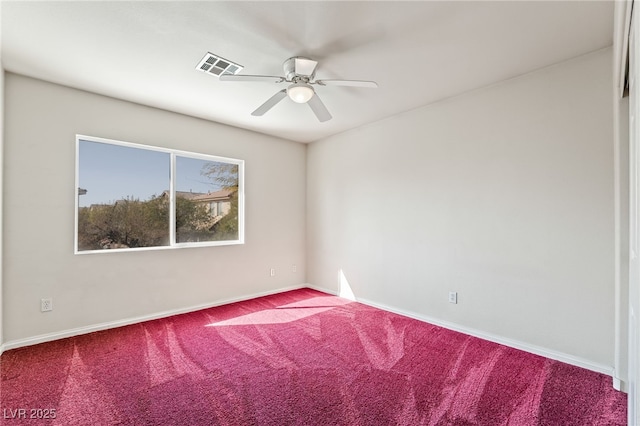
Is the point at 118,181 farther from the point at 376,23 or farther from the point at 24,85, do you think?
the point at 376,23

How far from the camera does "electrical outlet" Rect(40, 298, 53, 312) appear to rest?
9.46ft

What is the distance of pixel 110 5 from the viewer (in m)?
1.90

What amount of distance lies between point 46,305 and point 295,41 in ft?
11.3

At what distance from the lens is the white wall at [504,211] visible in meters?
2.43

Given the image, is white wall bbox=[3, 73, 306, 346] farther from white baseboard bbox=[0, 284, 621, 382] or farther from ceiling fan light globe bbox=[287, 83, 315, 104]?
ceiling fan light globe bbox=[287, 83, 315, 104]

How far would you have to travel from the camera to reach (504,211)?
291 cm

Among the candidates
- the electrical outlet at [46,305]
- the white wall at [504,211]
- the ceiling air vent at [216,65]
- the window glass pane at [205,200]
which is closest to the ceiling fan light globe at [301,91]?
the ceiling air vent at [216,65]

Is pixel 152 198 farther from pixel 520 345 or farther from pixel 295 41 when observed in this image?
pixel 520 345

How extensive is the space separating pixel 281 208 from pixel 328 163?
3.58ft

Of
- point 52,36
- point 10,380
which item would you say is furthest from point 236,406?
point 52,36

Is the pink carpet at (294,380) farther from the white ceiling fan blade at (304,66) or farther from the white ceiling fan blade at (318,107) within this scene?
the white ceiling fan blade at (304,66)

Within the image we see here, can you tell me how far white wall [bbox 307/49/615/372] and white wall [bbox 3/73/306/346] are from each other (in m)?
1.88

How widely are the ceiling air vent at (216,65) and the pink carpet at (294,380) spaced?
2.62 meters

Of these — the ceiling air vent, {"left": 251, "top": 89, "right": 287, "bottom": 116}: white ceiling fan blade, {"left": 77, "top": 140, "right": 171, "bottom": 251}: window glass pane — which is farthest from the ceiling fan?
{"left": 77, "top": 140, "right": 171, "bottom": 251}: window glass pane
